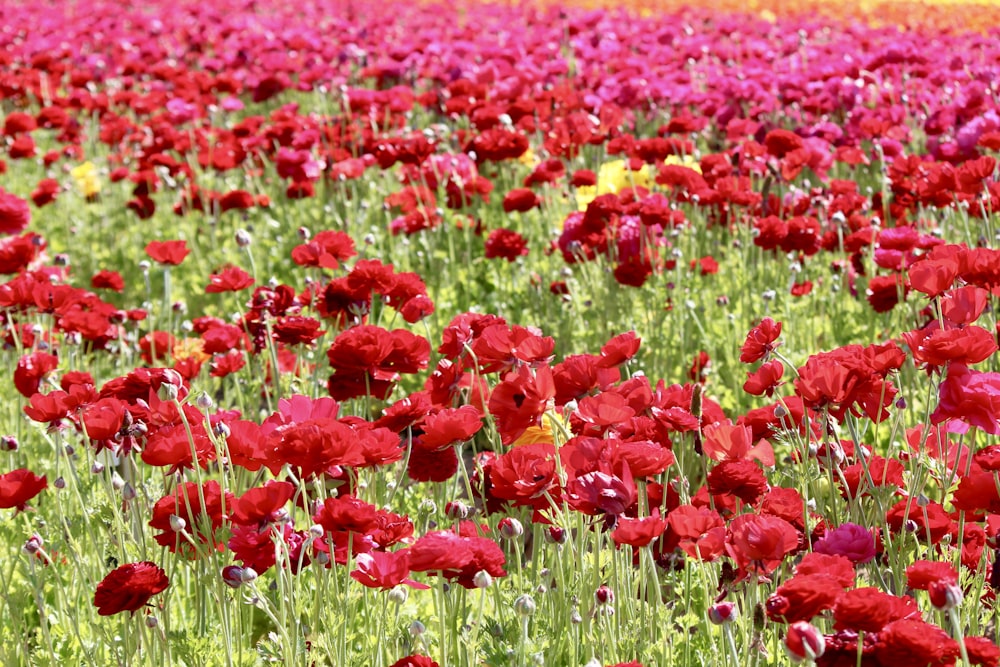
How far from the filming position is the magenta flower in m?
1.73

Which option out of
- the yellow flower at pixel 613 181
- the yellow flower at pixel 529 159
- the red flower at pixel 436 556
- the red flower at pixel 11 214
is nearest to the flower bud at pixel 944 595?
the red flower at pixel 436 556

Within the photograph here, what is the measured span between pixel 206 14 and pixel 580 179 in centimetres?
842

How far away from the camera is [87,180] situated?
246 inches

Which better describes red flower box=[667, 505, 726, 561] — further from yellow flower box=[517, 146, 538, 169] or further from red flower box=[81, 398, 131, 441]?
yellow flower box=[517, 146, 538, 169]

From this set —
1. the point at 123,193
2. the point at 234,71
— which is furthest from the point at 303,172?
the point at 234,71

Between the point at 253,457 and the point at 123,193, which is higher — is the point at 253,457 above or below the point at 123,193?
above

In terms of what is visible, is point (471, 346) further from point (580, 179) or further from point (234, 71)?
point (234, 71)

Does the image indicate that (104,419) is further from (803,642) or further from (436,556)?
(803,642)

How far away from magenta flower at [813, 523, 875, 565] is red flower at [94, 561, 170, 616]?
1021 millimetres

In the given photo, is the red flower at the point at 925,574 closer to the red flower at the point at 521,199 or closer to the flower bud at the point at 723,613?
the flower bud at the point at 723,613

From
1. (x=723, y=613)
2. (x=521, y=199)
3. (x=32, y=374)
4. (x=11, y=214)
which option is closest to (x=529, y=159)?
(x=521, y=199)

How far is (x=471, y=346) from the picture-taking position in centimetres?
235

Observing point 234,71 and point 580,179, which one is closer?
point 580,179

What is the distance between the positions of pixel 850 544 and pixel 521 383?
63 centimetres
